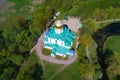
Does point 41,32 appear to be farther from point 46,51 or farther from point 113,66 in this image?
point 113,66

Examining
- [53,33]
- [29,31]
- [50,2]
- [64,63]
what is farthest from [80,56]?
[50,2]

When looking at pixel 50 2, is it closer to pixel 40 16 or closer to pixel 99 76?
pixel 40 16

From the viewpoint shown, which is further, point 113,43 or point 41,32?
point 41,32

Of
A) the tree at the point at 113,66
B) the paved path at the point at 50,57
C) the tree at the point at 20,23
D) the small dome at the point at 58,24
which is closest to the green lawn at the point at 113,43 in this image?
the tree at the point at 113,66

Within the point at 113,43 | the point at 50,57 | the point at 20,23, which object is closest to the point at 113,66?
the point at 113,43

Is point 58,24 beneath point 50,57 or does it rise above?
above

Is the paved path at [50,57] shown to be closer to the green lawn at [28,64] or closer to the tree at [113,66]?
the green lawn at [28,64]

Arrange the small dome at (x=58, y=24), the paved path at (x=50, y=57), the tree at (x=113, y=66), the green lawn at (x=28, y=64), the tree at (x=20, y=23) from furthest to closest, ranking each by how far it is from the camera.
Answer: the tree at (x=20, y=23) → the small dome at (x=58, y=24) → the paved path at (x=50, y=57) → the green lawn at (x=28, y=64) → the tree at (x=113, y=66)
